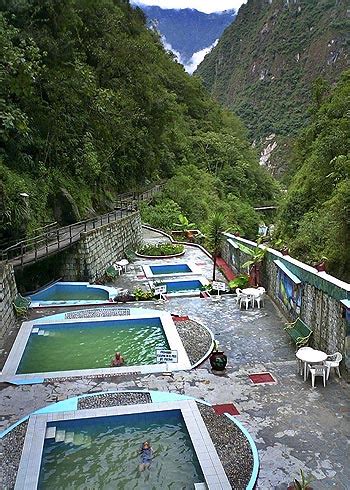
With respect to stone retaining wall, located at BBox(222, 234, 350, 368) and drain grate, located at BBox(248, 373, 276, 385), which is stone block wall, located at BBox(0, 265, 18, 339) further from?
stone retaining wall, located at BBox(222, 234, 350, 368)

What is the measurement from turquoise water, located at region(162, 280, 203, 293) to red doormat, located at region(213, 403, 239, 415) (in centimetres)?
1101

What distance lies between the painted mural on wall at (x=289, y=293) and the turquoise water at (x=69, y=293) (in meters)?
7.11

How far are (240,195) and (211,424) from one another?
170 ft

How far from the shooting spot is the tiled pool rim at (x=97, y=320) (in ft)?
36.8

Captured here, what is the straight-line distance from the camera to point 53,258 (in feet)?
66.3

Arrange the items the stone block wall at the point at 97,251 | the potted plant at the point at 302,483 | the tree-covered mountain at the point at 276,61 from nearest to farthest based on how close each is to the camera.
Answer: the potted plant at the point at 302,483 < the stone block wall at the point at 97,251 < the tree-covered mountain at the point at 276,61

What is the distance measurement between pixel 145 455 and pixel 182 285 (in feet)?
43.5

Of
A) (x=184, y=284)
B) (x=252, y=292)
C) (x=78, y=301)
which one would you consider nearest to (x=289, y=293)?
(x=252, y=292)

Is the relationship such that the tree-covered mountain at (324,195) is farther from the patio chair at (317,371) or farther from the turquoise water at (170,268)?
the patio chair at (317,371)

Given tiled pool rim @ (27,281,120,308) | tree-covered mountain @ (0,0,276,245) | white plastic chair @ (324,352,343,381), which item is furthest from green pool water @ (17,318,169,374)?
tree-covered mountain @ (0,0,276,245)

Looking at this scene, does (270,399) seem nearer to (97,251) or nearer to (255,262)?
(255,262)

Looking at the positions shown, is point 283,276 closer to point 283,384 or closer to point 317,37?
point 283,384

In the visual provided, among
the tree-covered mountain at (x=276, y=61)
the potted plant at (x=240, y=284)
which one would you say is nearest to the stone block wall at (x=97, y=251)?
the potted plant at (x=240, y=284)

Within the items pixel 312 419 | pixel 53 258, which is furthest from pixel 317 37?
pixel 312 419
